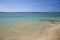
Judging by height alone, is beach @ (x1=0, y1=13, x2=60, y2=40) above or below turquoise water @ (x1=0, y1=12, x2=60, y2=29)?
above

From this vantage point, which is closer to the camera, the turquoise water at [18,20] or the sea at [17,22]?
the sea at [17,22]

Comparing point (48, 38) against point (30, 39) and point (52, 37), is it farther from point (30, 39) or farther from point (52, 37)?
point (30, 39)

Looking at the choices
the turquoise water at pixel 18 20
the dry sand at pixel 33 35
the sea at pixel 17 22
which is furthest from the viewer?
the turquoise water at pixel 18 20

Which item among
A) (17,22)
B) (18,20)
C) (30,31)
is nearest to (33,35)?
(30,31)

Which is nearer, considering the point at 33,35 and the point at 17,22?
the point at 33,35

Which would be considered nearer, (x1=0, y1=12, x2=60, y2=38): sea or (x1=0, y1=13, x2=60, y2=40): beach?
(x1=0, y1=13, x2=60, y2=40): beach

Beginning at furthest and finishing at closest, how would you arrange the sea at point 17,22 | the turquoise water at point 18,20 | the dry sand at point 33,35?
the turquoise water at point 18,20 < the sea at point 17,22 < the dry sand at point 33,35

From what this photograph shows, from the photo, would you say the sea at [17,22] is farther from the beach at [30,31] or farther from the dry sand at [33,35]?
the dry sand at [33,35]

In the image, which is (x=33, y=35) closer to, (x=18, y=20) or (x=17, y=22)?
(x=17, y=22)

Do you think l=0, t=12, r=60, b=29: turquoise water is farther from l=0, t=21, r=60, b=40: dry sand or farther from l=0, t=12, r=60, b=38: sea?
l=0, t=21, r=60, b=40: dry sand

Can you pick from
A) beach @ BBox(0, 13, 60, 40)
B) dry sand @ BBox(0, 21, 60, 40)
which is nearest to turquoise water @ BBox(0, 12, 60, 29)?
beach @ BBox(0, 13, 60, 40)

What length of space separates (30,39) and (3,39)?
43 cm

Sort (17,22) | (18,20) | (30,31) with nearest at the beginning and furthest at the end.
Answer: (30,31)
(17,22)
(18,20)


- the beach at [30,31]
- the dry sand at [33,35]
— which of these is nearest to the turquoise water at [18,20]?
the beach at [30,31]
